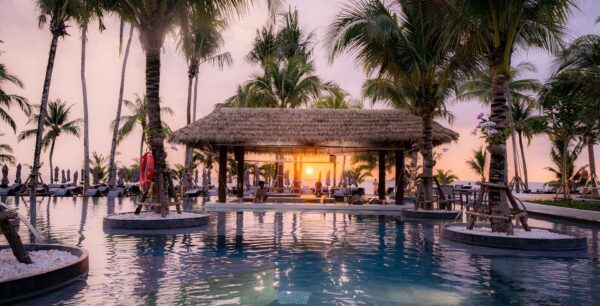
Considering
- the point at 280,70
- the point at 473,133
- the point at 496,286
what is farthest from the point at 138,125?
the point at 496,286

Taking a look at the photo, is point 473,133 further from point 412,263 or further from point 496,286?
point 496,286

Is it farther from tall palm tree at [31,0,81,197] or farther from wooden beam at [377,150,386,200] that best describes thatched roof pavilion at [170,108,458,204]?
tall palm tree at [31,0,81,197]

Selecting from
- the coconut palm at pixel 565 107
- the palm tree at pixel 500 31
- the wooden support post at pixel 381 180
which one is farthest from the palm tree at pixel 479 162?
the palm tree at pixel 500 31

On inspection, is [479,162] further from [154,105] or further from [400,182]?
[154,105]

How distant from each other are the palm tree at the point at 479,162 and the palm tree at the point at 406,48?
23.3m

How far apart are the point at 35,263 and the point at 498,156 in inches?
330

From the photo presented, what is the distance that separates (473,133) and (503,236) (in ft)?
7.32

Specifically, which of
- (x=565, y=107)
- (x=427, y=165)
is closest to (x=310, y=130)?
(x=427, y=165)

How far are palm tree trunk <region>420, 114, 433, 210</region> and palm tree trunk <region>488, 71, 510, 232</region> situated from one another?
5.56 meters

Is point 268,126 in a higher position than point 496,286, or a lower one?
higher

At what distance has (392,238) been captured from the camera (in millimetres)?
10508

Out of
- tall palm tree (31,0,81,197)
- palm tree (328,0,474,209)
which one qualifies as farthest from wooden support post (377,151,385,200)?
tall palm tree (31,0,81,197)

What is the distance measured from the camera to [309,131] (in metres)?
19.5

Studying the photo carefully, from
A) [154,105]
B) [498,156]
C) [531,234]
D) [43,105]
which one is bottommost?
[531,234]
